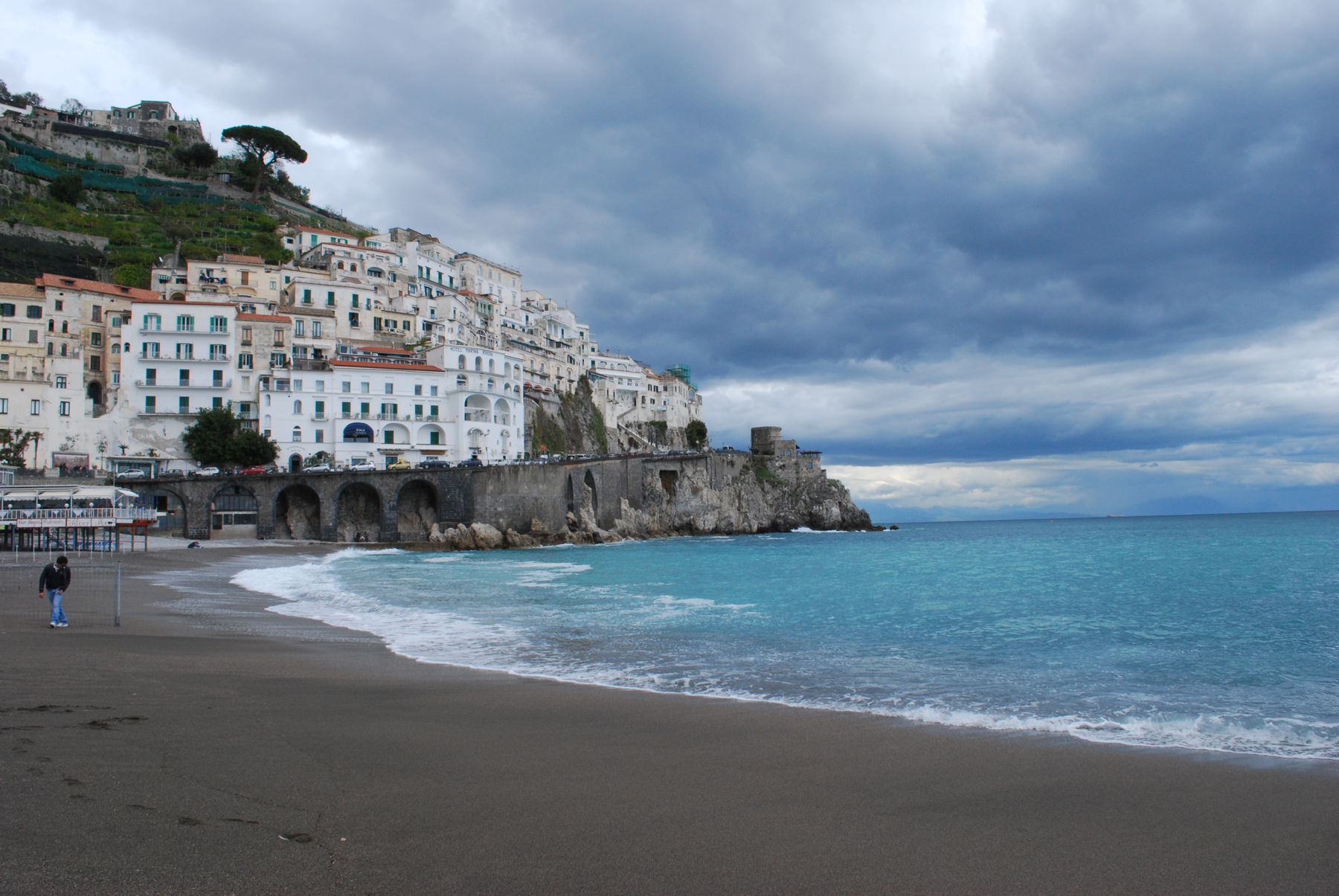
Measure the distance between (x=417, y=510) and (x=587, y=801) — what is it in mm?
55256

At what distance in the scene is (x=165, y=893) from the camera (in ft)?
12.6

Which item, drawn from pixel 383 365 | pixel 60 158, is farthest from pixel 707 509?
pixel 60 158

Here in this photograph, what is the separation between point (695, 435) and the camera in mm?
110938

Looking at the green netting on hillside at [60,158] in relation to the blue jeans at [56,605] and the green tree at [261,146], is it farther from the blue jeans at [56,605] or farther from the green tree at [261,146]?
the blue jeans at [56,605]

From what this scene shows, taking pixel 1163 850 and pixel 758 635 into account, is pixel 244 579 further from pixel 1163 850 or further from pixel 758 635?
pixel 1163 850

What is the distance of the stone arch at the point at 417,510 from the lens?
57.4 meters

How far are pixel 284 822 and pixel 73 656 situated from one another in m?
7.85

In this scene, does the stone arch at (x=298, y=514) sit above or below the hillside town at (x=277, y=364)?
below

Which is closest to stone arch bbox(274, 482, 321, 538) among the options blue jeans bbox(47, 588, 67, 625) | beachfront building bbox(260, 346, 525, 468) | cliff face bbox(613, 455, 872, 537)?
beachfront building bbox(260, 346, 525, 468)

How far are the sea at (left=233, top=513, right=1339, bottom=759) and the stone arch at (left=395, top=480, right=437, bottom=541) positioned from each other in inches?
798

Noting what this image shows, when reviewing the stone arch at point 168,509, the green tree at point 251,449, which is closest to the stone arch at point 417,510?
the green tree at point 251,449

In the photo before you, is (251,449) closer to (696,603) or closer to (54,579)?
(696,603)

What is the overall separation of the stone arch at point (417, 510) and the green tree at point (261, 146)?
66.3 meters

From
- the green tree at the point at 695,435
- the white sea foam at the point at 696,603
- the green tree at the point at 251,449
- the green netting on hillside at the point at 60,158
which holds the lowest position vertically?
the white sea foam at the point at 696,603
